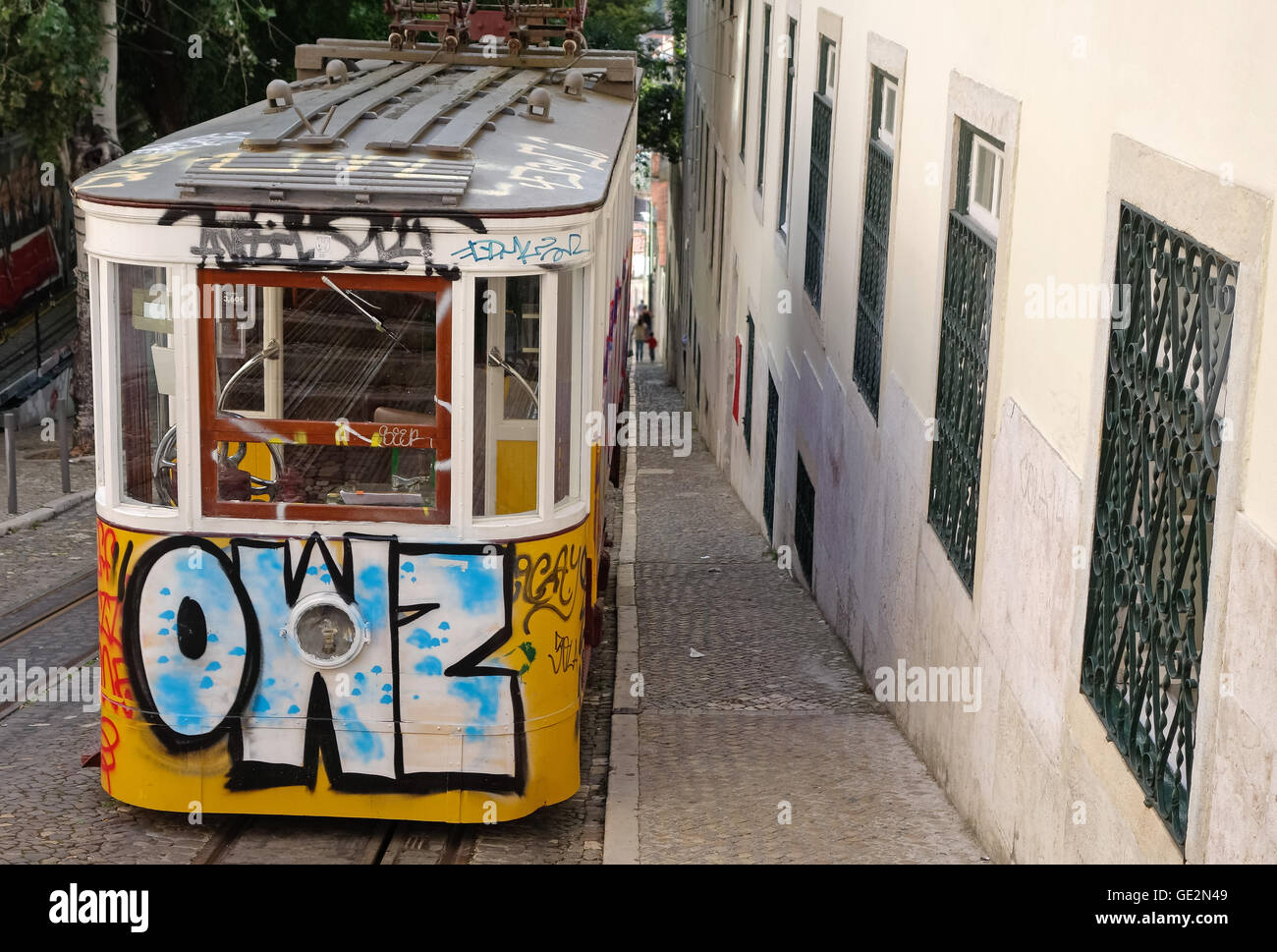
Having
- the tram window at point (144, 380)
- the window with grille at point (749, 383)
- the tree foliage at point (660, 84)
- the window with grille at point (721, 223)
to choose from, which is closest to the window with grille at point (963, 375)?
the tram window at point (144, 380)

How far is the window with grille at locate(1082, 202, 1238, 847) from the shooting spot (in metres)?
4.30

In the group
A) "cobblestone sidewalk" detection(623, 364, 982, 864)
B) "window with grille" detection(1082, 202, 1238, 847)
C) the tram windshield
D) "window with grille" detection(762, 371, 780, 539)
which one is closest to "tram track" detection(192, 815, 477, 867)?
"cobblestone sidewalk" detection(623, 364, 982, 864)

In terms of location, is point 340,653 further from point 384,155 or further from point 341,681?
point 384,155

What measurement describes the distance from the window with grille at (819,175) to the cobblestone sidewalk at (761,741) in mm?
2568

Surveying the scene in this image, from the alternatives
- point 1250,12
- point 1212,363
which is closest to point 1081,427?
point 1212,363

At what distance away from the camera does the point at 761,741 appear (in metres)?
8.27

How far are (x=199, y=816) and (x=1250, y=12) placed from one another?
5176 millimetres

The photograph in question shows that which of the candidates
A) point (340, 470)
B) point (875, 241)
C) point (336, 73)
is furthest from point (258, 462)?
point (875, 241)

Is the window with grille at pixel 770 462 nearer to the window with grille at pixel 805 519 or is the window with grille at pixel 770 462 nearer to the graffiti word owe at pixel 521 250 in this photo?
the window with grille at pixel 805 519

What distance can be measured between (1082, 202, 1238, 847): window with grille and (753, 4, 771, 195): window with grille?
1160cm

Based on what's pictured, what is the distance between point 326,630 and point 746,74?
1387 cm

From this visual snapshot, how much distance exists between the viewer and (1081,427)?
212 inches

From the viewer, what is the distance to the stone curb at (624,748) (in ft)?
21.9

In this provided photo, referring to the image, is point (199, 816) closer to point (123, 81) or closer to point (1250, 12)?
point (1250, 12)
